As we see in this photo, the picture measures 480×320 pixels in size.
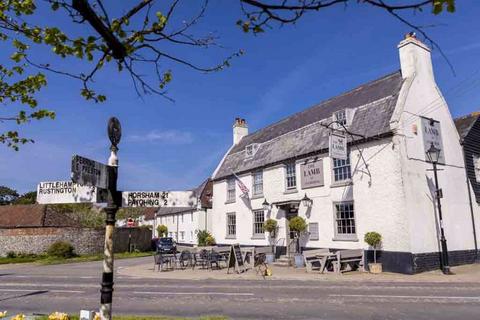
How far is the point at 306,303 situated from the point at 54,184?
7760 millimetres

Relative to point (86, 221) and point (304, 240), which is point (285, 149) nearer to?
point (304, 240)

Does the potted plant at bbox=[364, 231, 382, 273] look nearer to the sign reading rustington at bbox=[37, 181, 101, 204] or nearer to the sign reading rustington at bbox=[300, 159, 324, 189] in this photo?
the sign reading rustington at bbox=[300, 159, 324, 189]

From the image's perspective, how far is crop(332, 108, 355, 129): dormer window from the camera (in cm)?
2206

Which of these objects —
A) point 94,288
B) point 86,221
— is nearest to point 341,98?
point 94,288

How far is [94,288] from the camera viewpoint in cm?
1499

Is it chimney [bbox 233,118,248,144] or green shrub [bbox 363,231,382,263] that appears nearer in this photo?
green shrub [bbox 363,231,382,263]

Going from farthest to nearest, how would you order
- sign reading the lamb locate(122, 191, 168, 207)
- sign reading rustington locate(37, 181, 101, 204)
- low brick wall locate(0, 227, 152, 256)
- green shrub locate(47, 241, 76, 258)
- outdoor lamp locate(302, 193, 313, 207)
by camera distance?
low brick wall locate(0, 227, 152, 256) → green shrub locate(47, 241, 76, 258) → outdoor lamp locate(302, 193, 313, 207) → sign reading the lamb locate(122, 191, 168, 207) → sign reading rustington locate(37, 181, 101, 204)

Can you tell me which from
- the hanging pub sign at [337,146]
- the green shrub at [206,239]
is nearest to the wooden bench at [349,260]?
the hanging pub sign at [337,146]

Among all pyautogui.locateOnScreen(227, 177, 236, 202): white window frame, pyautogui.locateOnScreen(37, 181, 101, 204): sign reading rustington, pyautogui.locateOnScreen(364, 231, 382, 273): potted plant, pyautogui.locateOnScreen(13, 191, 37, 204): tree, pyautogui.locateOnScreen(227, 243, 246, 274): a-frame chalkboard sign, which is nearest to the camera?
pyautogui.locateOnScreen(37, 181, 101, 204): sign reading rustington

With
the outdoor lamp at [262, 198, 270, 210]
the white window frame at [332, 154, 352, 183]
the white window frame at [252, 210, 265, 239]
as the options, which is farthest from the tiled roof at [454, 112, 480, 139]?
the white window frame at [252, 210, 265, 239]

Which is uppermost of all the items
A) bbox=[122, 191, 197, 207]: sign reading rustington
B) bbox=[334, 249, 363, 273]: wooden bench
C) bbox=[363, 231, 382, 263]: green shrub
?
bbox=[122, 191, 197, 207]: sign reading rustington

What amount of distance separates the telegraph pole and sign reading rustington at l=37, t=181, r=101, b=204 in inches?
10.9

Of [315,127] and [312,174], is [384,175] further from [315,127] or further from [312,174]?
[315,127]

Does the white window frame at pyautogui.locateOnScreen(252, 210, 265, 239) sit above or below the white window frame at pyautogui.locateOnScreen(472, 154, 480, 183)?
below
